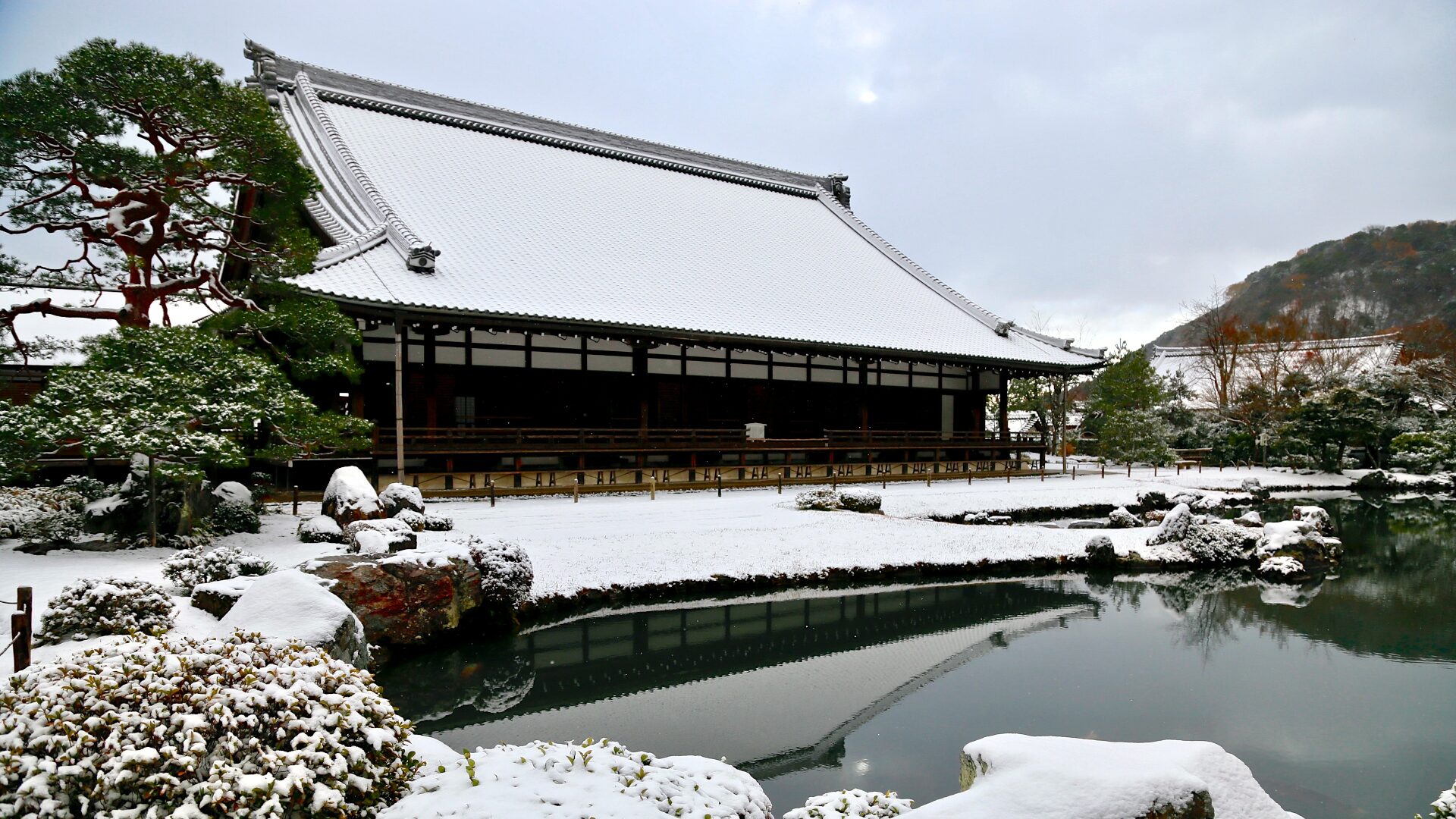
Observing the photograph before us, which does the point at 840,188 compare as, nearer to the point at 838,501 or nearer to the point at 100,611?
the point at 838,501

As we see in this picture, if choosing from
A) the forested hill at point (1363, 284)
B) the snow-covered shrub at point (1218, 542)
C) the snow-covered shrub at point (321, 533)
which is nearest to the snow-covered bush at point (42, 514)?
the snow-covered shrub at point (321, 533)

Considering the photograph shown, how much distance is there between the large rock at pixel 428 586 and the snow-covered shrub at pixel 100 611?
4.38 feet

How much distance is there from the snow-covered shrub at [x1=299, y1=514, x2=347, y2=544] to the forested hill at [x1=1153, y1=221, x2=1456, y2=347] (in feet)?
178

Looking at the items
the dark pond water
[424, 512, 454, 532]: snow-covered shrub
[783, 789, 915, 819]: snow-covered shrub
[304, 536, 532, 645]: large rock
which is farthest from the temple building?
[783, 789, 915, 819]: snow-covered shrub

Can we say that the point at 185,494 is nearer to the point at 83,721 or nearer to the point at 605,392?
the point at 83,721

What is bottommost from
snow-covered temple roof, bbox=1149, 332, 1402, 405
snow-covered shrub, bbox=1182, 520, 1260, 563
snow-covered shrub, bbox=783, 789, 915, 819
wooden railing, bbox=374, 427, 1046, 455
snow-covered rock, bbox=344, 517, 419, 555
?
snow-covered shrub, bbox=1182, 520, 1260, 563

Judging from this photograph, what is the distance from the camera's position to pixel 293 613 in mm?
5047

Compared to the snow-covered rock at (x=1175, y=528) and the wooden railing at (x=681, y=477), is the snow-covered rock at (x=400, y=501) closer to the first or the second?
the wooden railing at (x=681, y=477)

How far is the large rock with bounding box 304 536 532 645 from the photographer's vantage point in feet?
24.3

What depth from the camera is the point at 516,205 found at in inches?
870

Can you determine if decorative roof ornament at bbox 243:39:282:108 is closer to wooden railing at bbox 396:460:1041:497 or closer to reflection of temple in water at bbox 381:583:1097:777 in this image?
wooden railing at bbox 396:460:1041:497

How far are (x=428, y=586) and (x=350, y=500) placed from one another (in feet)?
11.9

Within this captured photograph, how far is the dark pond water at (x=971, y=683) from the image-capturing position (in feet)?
18.6

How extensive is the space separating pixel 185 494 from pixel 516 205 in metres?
14.6
